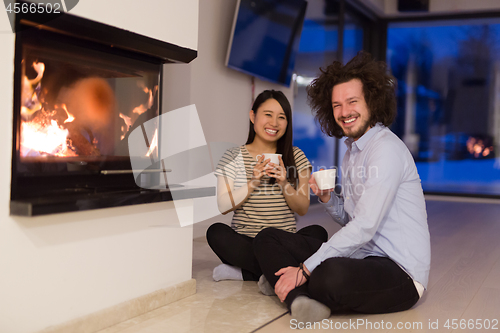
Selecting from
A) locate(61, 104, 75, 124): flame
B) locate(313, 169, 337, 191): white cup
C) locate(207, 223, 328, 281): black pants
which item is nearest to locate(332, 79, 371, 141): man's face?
locate(313, 169, 337, 191): white cup

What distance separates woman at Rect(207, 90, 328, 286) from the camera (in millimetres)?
2174

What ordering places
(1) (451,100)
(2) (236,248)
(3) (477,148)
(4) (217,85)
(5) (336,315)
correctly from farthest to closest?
(1) (451,100) → (3) (477,148) → (4) (217,85) → (2) (236,248) → (5) (336,315)

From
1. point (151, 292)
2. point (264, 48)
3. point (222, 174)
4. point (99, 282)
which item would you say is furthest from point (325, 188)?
point (264, 48)

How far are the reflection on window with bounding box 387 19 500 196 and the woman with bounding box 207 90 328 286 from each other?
5.29 m

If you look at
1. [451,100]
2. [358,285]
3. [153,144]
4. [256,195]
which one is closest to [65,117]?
[153,144]

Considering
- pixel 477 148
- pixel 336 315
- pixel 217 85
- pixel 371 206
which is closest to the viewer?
pixel 371 206

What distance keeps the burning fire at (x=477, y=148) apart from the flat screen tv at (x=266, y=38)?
3.65 m

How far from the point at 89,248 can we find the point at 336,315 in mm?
910

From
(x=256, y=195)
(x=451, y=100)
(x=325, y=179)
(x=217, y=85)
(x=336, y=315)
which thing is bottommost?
(x=336, y=315)

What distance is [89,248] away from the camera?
155 cm

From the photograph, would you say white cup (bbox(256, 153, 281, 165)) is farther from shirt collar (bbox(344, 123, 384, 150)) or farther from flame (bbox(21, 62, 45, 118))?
flame (bbox(21, 62, 45, 118))

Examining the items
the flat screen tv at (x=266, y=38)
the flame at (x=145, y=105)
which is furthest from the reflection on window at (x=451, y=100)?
the flame at (x=145, y=105)

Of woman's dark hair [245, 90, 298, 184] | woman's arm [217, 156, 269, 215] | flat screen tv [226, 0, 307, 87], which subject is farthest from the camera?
flat screen tv [226, 0, 307, 87]

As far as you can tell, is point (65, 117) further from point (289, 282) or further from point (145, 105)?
point (289, 282)
